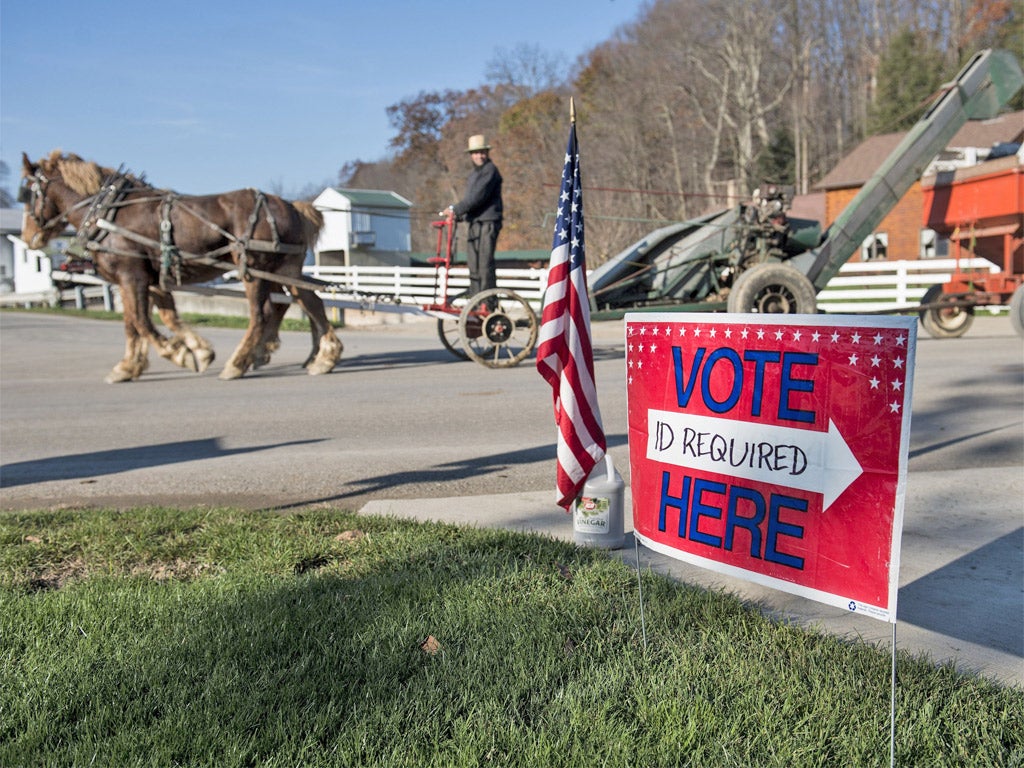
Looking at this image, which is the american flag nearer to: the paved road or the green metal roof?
the paved road

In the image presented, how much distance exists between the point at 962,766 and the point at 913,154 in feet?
37.7

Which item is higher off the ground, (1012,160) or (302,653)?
(1012,160)

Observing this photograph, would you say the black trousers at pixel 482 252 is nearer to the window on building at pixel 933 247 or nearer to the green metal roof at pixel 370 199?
the window on building at pixel 933 247

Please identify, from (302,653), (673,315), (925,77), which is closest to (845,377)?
(673,315)

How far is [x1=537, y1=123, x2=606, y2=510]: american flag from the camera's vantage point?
4262 mm

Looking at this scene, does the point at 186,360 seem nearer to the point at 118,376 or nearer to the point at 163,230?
the point at 118,376

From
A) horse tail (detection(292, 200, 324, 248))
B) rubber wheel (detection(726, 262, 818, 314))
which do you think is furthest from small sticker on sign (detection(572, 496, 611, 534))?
horse tail (detection(292, 200, 324, 248))

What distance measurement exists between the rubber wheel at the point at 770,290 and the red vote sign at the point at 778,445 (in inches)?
333

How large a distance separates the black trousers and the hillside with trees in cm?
1946

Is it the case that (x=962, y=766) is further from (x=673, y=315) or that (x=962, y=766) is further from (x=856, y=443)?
(x=673, y=315)

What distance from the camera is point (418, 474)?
6.96m

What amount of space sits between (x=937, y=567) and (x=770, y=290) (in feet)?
25.6

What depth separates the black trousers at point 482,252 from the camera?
12414 mm

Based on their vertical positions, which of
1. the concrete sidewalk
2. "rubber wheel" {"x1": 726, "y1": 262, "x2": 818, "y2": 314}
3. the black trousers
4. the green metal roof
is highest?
the green metal roof
